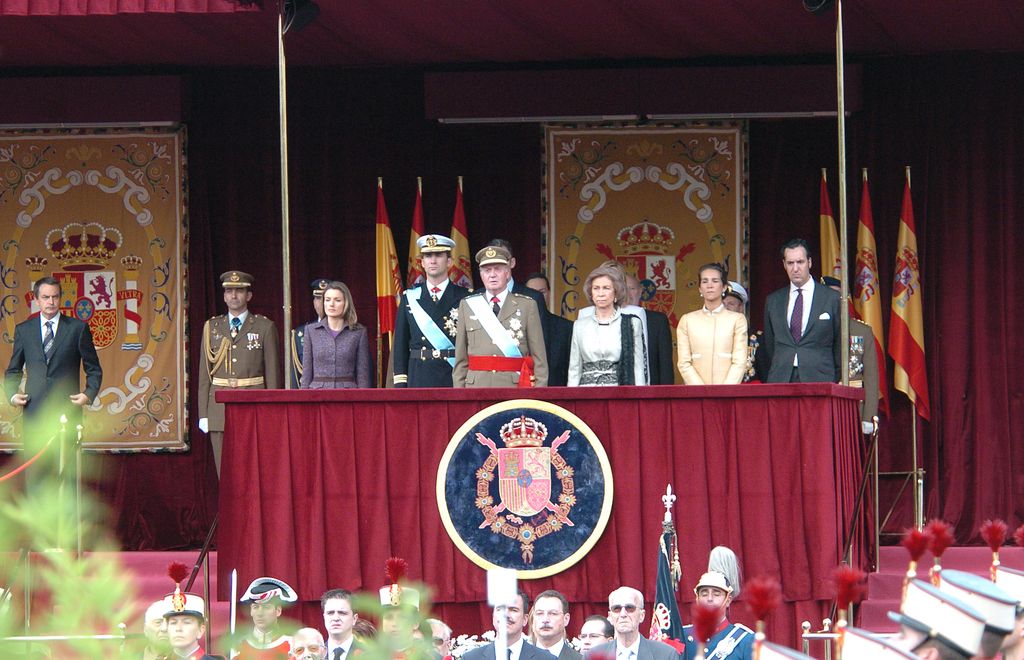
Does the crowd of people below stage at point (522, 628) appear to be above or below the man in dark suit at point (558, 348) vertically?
below

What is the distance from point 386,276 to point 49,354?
2288 mm

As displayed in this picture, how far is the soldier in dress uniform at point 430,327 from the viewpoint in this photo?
891cm

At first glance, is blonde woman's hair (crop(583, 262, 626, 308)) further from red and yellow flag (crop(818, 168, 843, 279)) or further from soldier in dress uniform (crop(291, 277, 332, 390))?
red and yellow flag (crop(818, 168, 843, 279))

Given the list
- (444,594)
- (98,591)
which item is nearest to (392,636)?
(98,591)

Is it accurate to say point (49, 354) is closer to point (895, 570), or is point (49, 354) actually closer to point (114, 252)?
point (114, 252)

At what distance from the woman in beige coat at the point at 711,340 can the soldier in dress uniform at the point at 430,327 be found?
119cm

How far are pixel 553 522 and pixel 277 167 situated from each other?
15.9 feet

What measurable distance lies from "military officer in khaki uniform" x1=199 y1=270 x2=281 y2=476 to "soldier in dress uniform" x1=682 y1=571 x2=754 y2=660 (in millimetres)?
4051

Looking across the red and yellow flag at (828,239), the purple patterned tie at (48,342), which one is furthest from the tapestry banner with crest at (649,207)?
the purple patterned tie at (48,342)

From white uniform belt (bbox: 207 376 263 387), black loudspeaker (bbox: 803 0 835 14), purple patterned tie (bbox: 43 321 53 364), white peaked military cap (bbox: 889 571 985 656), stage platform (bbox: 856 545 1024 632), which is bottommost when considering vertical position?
stage platform (bbox: 856 545 1024 632)

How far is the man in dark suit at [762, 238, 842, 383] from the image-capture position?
29.4 feet

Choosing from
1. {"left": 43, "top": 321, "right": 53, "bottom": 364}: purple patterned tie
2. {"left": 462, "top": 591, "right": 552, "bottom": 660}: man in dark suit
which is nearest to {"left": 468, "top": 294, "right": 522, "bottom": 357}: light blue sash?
{"left": 462, "top": 591, "right": 552, "bottom": 660}: man in dark suit

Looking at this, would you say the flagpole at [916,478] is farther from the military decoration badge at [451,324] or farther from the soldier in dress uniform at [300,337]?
the soldier in dress uniform at [300,337]

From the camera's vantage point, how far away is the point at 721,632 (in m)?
6.76
